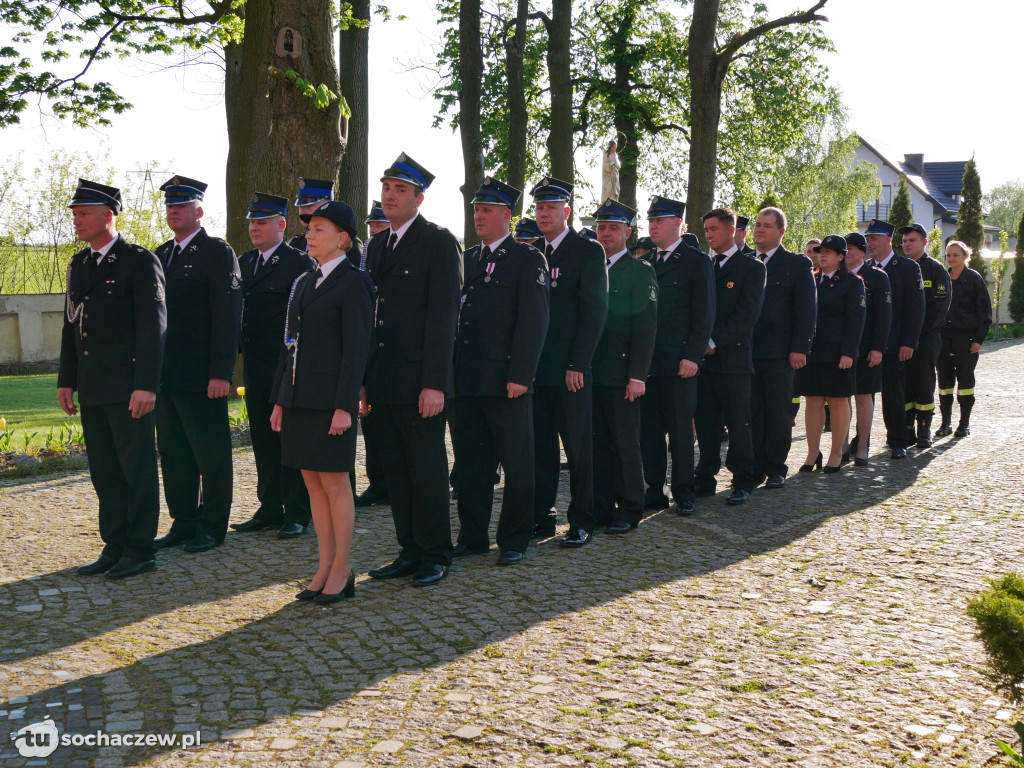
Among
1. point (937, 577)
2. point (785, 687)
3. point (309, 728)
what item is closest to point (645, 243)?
point (937, 577)

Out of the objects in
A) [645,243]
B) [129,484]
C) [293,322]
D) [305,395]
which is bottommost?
[129,484]

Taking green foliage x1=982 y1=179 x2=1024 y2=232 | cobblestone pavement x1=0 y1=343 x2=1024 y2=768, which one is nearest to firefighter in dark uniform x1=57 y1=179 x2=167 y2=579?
cobblestone pavement x1=0 y1=343 x2=1024 y2=768

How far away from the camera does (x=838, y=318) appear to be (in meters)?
9.91

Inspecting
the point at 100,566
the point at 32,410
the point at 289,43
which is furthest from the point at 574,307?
the point at 32,410

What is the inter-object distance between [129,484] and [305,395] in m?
1.62

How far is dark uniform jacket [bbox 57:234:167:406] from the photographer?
6129mm

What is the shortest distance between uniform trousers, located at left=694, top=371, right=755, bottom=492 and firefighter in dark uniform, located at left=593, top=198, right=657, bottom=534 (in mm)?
1377

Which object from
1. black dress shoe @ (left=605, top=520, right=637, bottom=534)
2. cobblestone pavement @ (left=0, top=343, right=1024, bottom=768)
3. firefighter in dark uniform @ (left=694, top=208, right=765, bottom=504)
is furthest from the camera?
firefighter in dark uniform @ (left=694, top=208, right=765, bottom=504)

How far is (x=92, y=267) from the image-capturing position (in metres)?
6.21

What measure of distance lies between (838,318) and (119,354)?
663 cm

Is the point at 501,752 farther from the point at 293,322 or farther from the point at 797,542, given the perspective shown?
the point at 797,542

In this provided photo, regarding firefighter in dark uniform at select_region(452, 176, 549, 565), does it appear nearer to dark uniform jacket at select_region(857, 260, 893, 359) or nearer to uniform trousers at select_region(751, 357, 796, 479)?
uniform trousers at select_region(751, 357, 796, 479)

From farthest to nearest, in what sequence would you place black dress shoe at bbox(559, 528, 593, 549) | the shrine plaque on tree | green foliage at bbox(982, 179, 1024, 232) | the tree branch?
green foliage at bbox(982, 179, 1024, 232) → the tree branch → the shrine plaque on tree → black dress shoe at bbox(559, 528, 593, 549)

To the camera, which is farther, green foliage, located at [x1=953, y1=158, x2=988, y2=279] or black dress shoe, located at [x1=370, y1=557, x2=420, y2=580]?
green foliage, located at [x1=953, y1=158, x2=988, y2=279]
